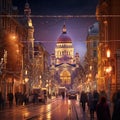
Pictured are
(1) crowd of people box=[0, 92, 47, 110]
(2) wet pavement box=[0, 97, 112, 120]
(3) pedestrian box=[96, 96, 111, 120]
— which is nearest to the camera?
(3) pedestrian box=[96, 96, 111, 120]

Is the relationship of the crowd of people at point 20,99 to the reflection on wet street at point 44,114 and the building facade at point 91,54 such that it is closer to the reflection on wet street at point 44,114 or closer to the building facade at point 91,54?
the reflection on wet street at point 44,114

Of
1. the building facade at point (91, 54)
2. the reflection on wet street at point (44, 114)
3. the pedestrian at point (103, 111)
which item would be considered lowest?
the reflection on wet street at point (44, 114)

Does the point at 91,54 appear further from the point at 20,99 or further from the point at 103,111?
the point at 103,111

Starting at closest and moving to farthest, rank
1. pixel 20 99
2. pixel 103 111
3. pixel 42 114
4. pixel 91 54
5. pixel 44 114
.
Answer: pixel 103 111
pixel 42 114
pixel 44 114
pixel 20 99
pixel 91 54

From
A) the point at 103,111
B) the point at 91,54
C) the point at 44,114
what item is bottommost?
the point at 44,114

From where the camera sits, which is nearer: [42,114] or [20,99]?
[42,114]

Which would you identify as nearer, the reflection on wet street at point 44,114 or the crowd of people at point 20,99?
the reflection on wet street at point 44,114

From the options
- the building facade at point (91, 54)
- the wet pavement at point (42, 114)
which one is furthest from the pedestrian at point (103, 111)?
the building facade at point (91, 54)

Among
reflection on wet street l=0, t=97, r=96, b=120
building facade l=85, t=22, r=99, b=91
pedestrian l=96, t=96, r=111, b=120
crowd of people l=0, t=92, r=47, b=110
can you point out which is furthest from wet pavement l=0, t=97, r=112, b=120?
building facade l=85, t=22, r=99, b=91

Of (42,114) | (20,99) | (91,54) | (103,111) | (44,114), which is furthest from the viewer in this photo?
(91,54)

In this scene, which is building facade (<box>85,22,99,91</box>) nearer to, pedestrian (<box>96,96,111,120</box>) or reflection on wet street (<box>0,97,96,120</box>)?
reflection on wet street (<box>0,97,96,120</box>)

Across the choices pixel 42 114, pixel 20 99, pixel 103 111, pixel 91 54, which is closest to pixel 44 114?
pixel 42 114

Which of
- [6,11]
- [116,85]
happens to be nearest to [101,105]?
[116,85]

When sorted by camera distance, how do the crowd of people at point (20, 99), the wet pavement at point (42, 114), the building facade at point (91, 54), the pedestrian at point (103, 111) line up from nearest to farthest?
the pedestrian at point (103, 111), the wet pavement at point (42, 114), the crowd of people at point (20, 99), the building facade at point (91, 54)
